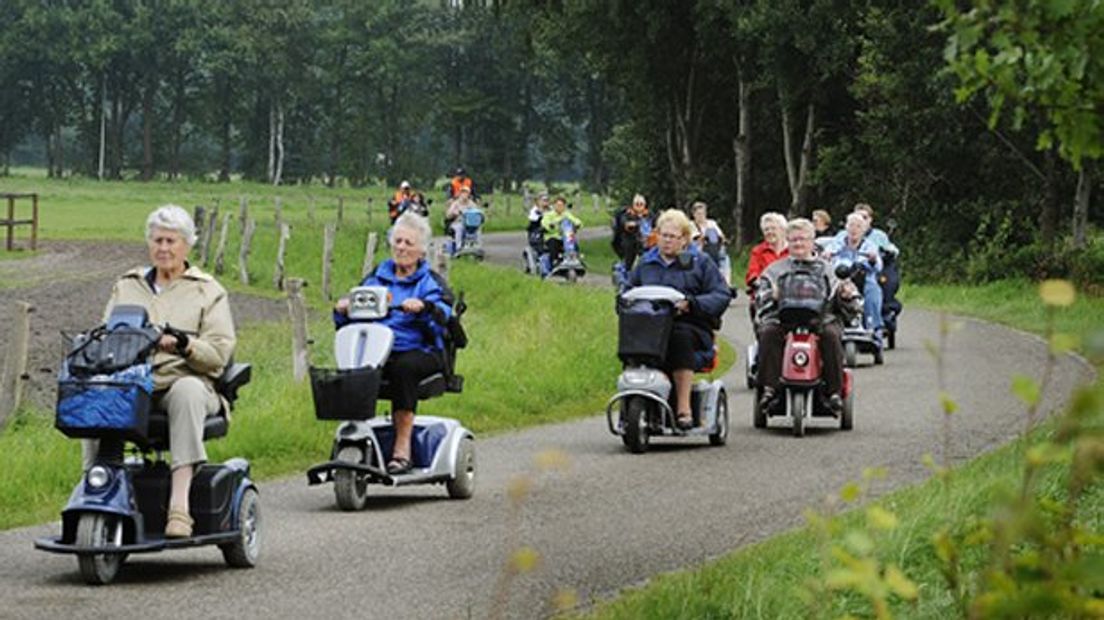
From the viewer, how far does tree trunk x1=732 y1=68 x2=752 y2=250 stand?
2399 inches

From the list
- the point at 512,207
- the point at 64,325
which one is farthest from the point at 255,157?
the point at 64,325

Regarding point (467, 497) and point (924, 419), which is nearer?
point (467, 497)

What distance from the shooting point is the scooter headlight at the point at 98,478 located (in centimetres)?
1126

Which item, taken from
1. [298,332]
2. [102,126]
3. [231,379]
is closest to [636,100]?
[298,332]

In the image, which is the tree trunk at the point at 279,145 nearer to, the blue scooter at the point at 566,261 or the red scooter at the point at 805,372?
the blue scooter at the point at 566,261

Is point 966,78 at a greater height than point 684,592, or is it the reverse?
point 966,78

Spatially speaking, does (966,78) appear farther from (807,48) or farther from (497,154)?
(497,154)

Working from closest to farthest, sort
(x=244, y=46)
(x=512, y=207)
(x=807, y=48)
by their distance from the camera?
1. (x=807, y=48)
2. (x=512, y=207)
3. (x=244, y=46)

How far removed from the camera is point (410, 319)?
14641mm

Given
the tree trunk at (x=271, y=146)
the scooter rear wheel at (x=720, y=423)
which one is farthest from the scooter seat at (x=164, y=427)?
the tree trunk at (x=271, y=146)

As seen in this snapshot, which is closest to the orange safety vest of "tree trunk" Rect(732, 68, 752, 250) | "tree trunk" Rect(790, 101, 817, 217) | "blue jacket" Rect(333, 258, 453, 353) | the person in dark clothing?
"tree trunk" Rect(732, 68, 752, 250)

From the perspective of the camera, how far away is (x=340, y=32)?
16612 centimetres

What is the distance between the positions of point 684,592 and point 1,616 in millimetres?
2850

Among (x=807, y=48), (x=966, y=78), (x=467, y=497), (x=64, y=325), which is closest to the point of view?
(x=966, y=78)
